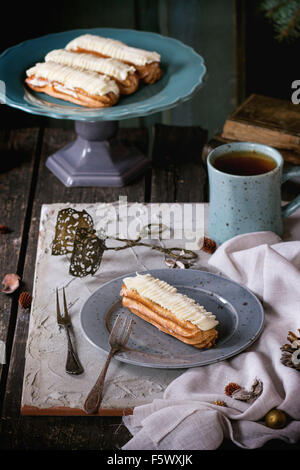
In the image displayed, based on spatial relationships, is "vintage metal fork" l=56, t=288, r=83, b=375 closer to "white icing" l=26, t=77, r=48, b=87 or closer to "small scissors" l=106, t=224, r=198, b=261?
"small scissors" l=106, t=224, r=198, b=261

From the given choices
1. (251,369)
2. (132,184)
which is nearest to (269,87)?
(132,184)

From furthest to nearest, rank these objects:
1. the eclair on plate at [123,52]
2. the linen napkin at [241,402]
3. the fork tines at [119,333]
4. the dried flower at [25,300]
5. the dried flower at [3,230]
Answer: the eclair on plate at [123,52] → the dried flower at [3,230] → the dried flower at [25,300] → the fork tines at [119,333] → the linen napkin at [241,402]

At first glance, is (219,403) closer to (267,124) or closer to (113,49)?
(267,124)

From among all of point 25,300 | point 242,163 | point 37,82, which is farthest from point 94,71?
point 25,300

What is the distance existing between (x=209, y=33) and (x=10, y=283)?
4.22 ft

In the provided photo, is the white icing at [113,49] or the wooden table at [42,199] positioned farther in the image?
the white icing at [113,49]

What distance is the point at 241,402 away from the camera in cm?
83

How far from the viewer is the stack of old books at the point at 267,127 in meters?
1.39

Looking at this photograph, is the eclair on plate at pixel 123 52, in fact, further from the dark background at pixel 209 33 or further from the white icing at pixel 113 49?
the dark background at pixel 209 33

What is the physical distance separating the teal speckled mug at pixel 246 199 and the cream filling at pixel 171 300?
0.20m

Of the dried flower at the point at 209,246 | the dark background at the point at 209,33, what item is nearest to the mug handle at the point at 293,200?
the dried flower at the point at 209,246

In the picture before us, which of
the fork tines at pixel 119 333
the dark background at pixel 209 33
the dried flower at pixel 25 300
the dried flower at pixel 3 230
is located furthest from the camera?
the dark background at pixel 209 33

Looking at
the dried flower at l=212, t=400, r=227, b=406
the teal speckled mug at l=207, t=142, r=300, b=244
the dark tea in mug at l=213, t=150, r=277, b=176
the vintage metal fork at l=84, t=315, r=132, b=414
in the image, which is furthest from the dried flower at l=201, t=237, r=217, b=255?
the dried flower at l=212, t=400, r=227, b=406

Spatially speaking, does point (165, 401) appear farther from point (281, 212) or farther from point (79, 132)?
point (79, 132)
